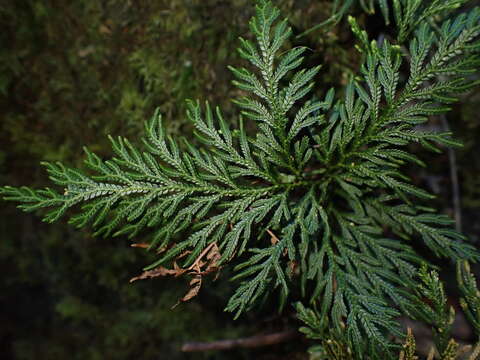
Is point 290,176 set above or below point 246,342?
above

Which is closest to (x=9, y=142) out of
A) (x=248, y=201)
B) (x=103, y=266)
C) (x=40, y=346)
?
(x=103, y=266)

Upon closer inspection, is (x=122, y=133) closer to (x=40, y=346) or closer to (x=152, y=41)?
(x=152, y=41)

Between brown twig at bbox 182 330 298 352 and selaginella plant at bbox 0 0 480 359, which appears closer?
selaginella plant at bbox 0 0 480 359

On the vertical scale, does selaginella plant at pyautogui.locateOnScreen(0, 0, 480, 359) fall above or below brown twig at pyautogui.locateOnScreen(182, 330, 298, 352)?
above

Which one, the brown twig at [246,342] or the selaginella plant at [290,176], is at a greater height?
the selaginella plant at [290,176]

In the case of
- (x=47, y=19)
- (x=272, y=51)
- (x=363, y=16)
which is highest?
(x=47, y=19)

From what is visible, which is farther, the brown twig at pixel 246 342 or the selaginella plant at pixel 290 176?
the brown twig at pixel 246 342

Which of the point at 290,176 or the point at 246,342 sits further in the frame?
the point at 246,342

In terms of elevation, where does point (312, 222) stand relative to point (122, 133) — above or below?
below
